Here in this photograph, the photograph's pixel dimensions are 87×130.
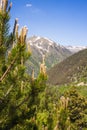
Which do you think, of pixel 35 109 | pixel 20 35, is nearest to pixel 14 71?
pixel 20 35

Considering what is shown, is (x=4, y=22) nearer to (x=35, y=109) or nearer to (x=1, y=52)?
(x=1, y=52)

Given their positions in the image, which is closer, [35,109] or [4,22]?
[4,22]

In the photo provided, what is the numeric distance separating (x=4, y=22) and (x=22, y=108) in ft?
10.8

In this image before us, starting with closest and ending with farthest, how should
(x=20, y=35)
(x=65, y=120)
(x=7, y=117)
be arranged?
1. (x=20, y=35)
2. (x=65, y=120)
3. (x=7, y=117)

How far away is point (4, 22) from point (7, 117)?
348 centimetres

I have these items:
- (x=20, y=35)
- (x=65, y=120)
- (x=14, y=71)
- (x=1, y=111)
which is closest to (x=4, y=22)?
(x=20, y=35)

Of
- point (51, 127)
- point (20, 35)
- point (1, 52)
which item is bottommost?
point (51, 127)

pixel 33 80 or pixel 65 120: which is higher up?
pixel 33 80

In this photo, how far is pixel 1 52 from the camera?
974 cm

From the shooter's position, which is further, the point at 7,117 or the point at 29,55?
the point at 7,117

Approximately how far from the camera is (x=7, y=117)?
10172 millimetres

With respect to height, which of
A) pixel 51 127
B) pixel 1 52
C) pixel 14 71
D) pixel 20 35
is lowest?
pixel 51 127

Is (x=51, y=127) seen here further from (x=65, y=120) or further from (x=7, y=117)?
(x=7, y=117)

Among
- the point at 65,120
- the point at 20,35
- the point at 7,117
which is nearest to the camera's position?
the point at 20,35
